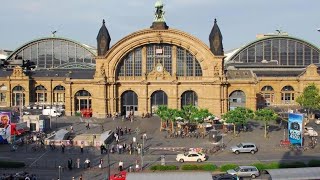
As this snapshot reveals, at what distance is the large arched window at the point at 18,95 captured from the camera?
9569cm

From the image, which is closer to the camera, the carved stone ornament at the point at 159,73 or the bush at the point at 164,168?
the bush at the point at 164,168

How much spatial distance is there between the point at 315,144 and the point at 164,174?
33571mm

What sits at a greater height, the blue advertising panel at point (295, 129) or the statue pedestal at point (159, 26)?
the statue pedestal at point (159, 26)

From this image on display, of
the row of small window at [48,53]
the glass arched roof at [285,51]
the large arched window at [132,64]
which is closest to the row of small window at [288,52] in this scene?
the glass arched roof at [285,51]

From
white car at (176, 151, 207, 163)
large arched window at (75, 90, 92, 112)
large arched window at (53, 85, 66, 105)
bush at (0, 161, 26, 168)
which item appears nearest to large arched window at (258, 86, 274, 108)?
large arched window at (75, 90, 92, 112)

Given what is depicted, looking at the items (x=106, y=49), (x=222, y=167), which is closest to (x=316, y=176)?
(x=222, y=167)

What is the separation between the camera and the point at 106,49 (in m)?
86.4

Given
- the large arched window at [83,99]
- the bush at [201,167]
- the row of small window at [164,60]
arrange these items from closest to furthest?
the bush at [201,167] → the row of small window at [164,60] → the large arched window at [83,99]

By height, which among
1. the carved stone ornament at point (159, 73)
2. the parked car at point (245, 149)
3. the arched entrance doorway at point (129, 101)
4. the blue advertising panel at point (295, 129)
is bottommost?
the parked car at point (245, 149)

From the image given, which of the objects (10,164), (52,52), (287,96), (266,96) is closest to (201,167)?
(10,164)

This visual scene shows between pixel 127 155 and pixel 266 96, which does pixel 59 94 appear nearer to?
pixel 266 96

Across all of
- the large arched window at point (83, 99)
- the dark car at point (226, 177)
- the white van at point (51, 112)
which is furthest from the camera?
the large arched window at point (83, 99)

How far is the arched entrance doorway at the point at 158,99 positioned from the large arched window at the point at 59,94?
64.0 feet

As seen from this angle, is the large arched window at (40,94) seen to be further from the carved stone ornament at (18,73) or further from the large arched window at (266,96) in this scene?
the large arched window at (266,96)
